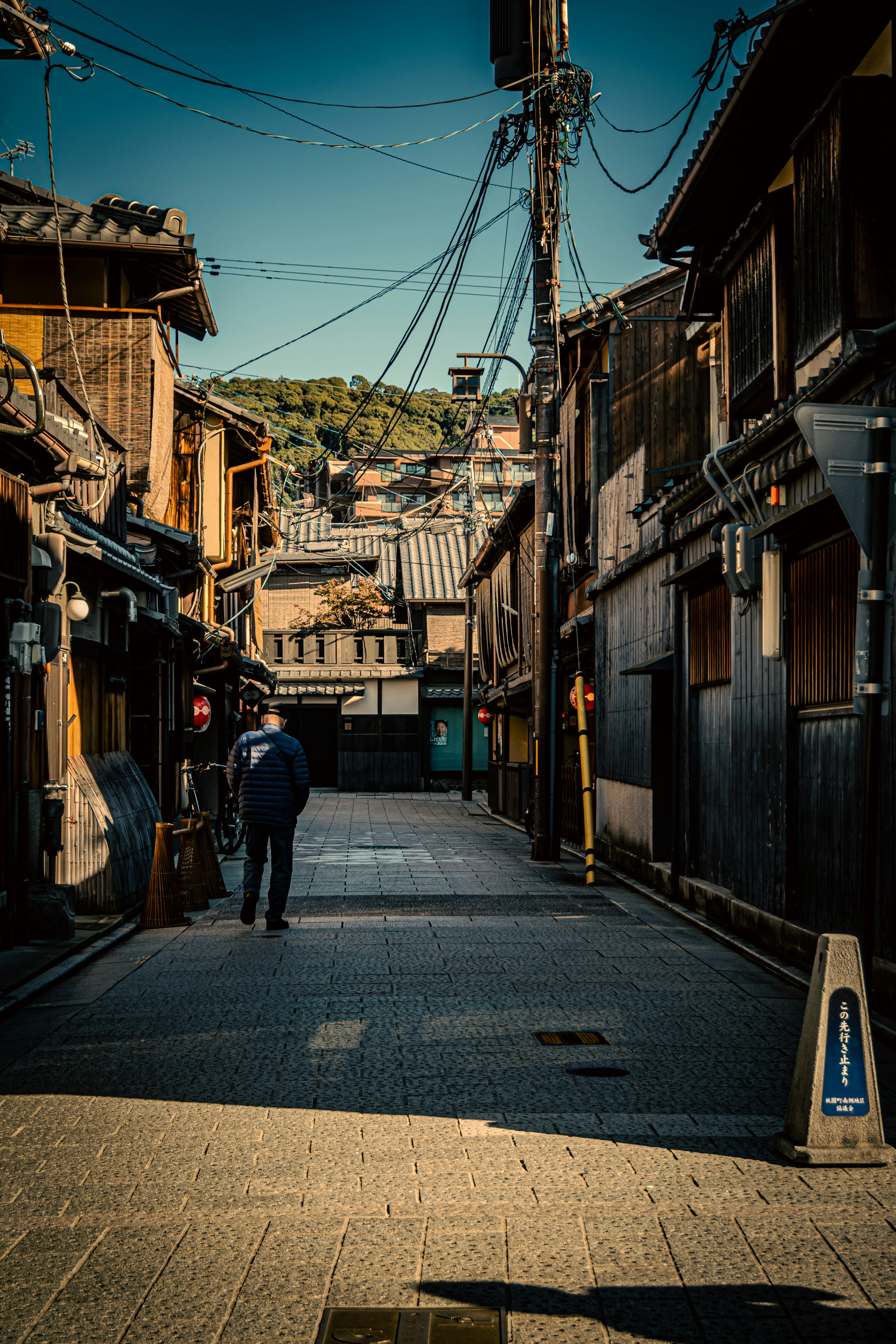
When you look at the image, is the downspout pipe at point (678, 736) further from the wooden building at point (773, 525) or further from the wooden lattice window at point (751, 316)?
the wooden lattice window at point (751, 316)

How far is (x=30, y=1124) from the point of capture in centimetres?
551

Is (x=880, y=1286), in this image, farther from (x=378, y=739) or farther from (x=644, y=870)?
(x=378, y=739)

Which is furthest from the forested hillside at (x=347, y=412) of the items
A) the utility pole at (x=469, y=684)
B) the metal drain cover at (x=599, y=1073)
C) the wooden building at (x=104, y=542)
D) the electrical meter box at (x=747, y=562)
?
the metal drain cover at (x=599, y=1073)

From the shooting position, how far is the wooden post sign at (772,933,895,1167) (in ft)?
15.9

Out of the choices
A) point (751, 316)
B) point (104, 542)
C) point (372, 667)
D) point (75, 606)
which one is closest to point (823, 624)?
point (751, 316)

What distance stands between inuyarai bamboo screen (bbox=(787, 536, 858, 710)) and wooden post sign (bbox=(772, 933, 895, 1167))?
3.66 metres

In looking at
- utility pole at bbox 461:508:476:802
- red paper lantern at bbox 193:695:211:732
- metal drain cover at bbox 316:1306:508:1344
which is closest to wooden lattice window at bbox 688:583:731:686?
metal drain cover at bbox 316:1306:508:1344

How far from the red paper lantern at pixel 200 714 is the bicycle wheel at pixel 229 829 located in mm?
1450

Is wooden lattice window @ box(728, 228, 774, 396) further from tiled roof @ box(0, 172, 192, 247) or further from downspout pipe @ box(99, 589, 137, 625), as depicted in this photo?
tiled roof @ box(0, 172, 192, 247)

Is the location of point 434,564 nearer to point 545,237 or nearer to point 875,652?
point 545,237

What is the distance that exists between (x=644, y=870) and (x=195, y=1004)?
28.1 feet

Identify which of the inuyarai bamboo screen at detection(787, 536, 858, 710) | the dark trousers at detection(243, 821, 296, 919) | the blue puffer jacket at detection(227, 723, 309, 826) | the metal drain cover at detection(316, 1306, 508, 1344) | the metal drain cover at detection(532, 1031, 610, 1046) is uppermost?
the inuyarai bamboo screen at detection(787, 536, 858, 710)

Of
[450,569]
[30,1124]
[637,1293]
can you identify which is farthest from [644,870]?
[450,569]

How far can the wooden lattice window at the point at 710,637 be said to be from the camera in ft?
38.4
